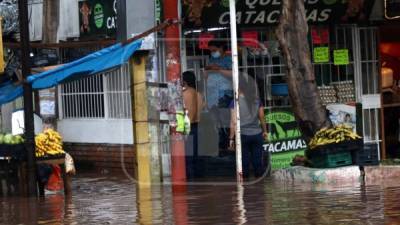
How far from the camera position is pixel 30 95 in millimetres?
13641

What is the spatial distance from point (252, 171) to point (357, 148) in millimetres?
2198

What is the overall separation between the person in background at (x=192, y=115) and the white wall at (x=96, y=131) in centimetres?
228

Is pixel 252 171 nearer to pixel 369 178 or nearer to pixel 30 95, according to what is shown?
pixel 369 178

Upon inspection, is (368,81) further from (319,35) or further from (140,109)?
(140,109)

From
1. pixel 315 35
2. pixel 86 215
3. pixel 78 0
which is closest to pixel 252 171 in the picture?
pixel 315 35

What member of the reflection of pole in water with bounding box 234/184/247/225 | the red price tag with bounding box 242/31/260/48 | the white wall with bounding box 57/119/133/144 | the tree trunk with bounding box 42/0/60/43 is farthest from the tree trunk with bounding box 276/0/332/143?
the tree trunk with bounding box 42/0/60/43

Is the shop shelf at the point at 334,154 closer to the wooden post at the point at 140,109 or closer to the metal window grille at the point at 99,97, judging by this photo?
the wooden post at the point at 140,109

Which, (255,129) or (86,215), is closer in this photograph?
(86,215)

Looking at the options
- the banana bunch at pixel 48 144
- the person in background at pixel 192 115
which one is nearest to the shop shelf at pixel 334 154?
the person in background at pixel 192 115

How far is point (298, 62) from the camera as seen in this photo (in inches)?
547

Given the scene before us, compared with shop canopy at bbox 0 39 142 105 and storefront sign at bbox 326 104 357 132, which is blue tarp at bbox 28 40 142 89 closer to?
shop canopy at bbox 0 39 142 105

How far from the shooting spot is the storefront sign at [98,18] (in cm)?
1724

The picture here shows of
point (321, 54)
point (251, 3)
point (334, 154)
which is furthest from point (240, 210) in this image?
point (321, 54)

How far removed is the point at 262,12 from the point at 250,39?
57cm
